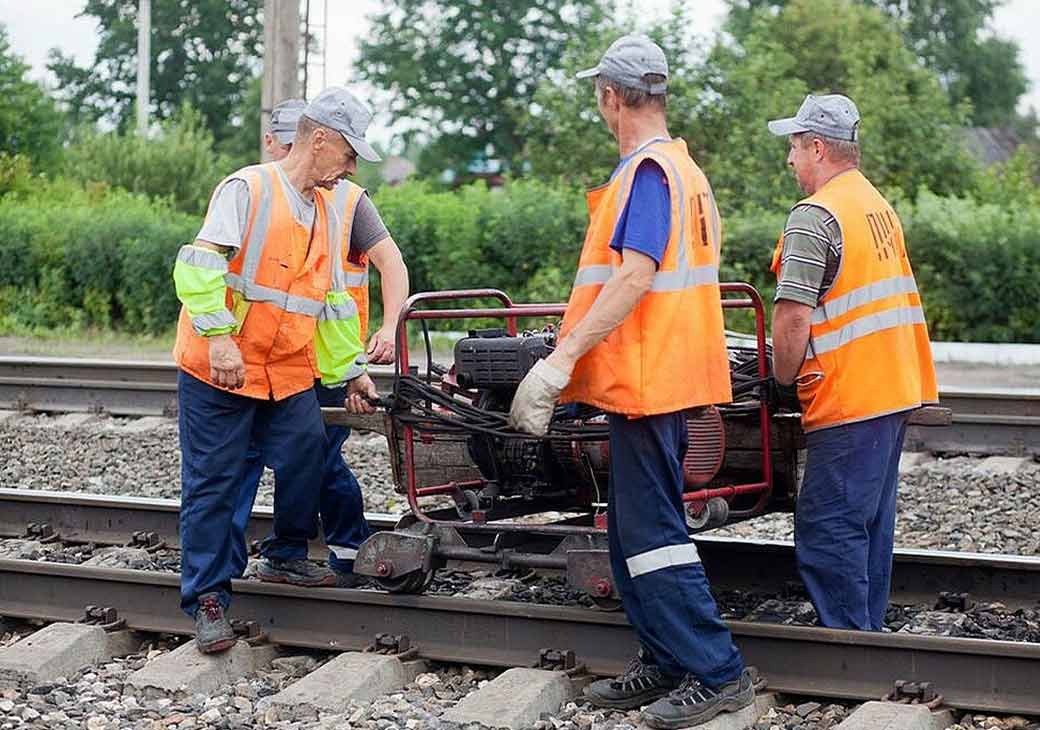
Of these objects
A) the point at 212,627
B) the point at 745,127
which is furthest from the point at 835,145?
the point at 745,127

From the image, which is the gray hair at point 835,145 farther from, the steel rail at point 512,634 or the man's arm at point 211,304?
the man's arm at point 211,304

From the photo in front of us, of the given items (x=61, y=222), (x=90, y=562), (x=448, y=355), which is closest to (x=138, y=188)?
(x=61, y=222)

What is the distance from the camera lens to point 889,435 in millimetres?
5691

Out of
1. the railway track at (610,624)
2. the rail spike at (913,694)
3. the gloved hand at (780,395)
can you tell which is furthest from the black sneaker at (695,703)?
the gloved hand at (780,395)

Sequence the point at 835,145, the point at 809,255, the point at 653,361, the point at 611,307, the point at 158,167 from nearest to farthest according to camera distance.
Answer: the point at 611,307 < the point at 653,361 < the point at 809,255 < the point at 835,145 < the point at 158,167

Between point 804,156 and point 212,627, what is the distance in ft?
9.13

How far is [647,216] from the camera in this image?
193 inches

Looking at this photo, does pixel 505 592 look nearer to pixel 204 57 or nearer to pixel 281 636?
pixel 281 636

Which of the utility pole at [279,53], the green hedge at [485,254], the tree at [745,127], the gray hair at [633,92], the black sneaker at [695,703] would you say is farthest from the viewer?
the tree at [745,127]

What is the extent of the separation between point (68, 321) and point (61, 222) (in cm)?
151

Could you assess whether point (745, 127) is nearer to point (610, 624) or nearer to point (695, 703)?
point (610, 624)

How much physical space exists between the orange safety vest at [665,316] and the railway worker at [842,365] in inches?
22.4

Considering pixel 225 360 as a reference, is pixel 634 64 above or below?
above

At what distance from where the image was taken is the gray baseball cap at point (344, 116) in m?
5.82
